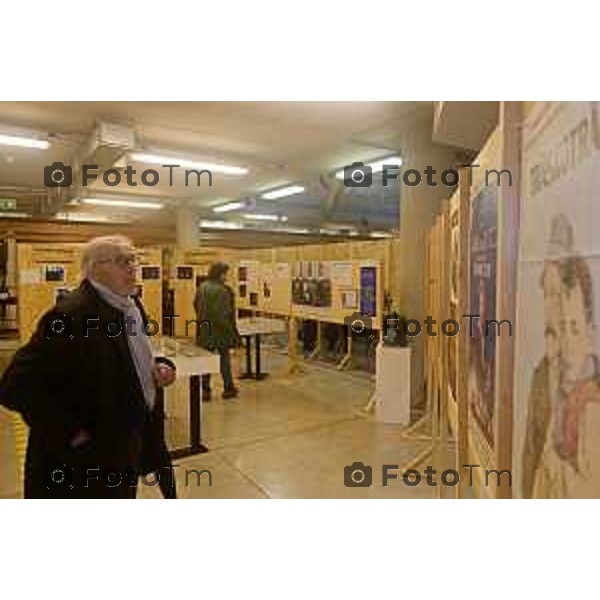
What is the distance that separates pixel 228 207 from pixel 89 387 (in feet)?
30.9

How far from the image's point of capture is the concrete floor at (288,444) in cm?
331

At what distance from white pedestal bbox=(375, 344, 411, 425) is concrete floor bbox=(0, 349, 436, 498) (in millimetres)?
155

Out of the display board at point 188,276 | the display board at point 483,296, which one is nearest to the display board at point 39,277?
the display board at point 188,276

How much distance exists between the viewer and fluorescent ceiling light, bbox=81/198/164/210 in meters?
9.69

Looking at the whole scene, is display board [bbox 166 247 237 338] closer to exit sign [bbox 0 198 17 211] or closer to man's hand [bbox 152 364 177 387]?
exit sign [bbox 0 198 17 211]

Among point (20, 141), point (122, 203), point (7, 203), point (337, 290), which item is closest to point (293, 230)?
point (122, 203)

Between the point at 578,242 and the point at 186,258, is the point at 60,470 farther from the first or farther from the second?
the point at 186,258

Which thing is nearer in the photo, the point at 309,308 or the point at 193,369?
the point at 193,369

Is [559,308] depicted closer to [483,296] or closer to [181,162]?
[483,296]

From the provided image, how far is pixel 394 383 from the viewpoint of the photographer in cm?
471

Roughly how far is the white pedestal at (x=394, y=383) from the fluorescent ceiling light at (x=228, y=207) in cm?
653

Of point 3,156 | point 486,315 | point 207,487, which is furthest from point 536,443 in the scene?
point 3,156

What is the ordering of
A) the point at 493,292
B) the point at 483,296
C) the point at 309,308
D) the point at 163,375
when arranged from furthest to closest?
1. the point at 309,308
2. the point at 163,375
3. the point at 483,296
4. the point at 493,292

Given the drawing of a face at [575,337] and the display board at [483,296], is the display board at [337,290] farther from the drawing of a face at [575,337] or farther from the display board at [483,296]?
the drawing of a face at [575,337]
